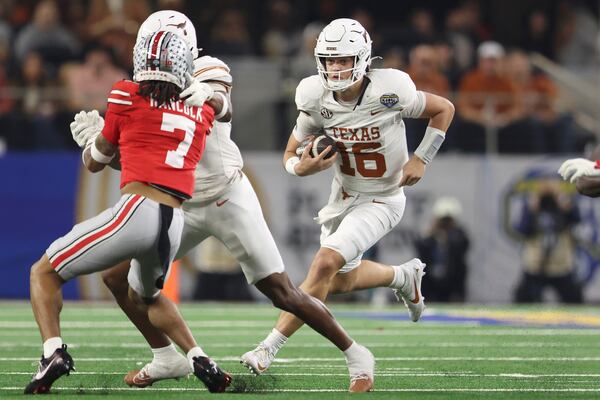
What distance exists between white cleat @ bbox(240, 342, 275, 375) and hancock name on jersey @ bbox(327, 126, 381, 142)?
1.36 metres

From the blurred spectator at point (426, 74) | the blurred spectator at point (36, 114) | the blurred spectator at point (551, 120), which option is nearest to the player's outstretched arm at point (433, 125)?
the blurred spectator at point (426, 74)

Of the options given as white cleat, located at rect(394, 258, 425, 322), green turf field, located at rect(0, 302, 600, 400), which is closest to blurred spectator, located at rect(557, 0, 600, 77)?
green turf field, located at rect(0, 302, 600, 400)

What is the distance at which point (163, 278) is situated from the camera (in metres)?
6.39

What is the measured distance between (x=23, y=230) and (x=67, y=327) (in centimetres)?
376

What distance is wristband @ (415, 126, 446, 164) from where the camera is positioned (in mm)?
7680

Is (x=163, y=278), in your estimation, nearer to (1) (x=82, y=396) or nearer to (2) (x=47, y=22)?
(1) (x=82, y=396)

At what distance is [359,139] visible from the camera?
7.74 m

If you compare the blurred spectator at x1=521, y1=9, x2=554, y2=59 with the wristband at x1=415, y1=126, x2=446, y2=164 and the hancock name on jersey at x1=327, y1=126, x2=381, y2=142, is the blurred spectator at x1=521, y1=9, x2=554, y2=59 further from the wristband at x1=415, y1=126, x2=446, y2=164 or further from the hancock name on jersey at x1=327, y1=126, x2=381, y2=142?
the hancock name on jersey at x1=327, y1=126, x2=381, y2=142

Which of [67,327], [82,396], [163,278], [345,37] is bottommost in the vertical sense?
[67,327]

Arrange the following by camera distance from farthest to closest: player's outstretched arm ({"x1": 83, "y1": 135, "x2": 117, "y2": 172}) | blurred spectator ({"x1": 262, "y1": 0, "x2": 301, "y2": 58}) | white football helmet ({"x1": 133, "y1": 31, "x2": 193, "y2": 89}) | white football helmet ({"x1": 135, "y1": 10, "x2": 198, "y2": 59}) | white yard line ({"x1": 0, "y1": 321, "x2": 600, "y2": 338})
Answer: blurred spectator ({"x1": 262, "y1": 0, "x2": 301, "y2": 58}) → white yard line ({"x1": 0, "y1": 321, "x2": 600, "y2": 338}) → white football helmet ({"x1": 135, "y1": 10, "x2": 198, "y2": 59}) → player's outstretched arm ({"x1": 83, "y1": 135, "x2": 117, "y2": 172}) → white football helmet ({"x1": 133, "y1": 31, "x2": 193, "y2": 89})

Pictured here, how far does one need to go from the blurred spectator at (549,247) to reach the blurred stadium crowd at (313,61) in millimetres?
562

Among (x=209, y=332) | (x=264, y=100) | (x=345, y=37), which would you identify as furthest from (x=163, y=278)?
(x=264, y=100)

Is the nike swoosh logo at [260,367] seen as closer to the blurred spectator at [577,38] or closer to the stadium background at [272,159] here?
the stadium background at [272,159]

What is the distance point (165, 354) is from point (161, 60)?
149 cm
